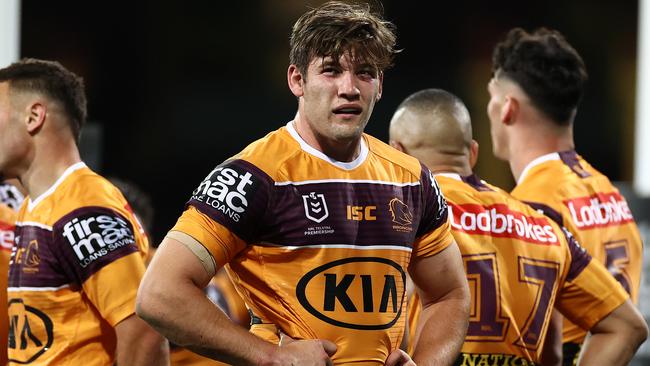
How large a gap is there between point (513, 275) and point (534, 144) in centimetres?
110

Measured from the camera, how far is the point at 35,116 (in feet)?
12.6

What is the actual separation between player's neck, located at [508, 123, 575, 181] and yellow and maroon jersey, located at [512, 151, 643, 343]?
45mm

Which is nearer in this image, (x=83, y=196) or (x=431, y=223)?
(x=431, y=223)

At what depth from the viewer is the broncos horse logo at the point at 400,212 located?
9.91ft

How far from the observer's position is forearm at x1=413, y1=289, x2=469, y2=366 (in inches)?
122

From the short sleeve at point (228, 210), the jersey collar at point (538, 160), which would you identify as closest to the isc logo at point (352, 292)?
the short sleeve at point (228, 210)

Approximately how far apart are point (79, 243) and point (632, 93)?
719 cm

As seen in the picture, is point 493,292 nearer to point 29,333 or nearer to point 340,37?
point 340,37

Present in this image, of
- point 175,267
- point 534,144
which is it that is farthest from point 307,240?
point 534,144

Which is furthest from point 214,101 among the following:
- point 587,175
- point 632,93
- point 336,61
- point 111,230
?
point 336,61

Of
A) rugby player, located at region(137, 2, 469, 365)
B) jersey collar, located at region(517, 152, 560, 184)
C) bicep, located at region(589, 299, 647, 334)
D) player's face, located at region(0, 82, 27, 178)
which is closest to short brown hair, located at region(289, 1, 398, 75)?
rugby player, located at region(137, 2, 469, 365)

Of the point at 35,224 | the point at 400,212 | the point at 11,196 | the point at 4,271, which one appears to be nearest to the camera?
the point at 400,212

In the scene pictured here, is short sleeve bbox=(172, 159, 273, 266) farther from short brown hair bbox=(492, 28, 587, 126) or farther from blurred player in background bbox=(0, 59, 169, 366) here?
short brown hair bbox=(492, 28, 587, 126)

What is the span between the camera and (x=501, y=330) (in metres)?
3.70
